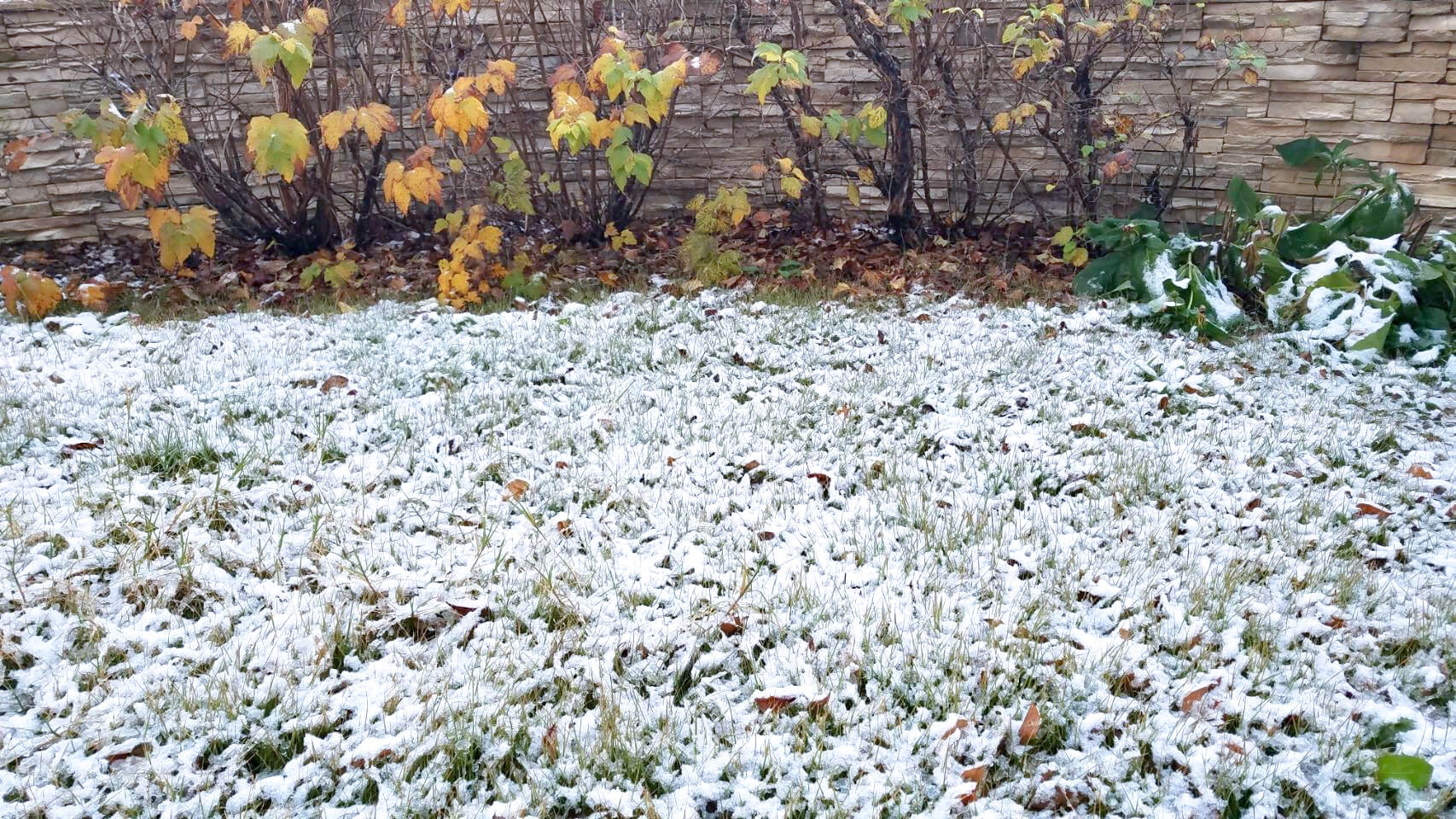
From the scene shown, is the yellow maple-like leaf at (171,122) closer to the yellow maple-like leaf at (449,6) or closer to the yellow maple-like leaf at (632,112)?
the yellow maple-like leaf at (449,6)

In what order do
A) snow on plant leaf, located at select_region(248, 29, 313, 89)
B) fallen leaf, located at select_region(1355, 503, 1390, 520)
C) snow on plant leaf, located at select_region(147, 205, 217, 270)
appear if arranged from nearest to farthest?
fallen leaf, located at select_region(1355, 503, 1390, 520)
snow on plant leaf, located at select_region(248, 29, 313, 89)
snow on plant leaf, located at select_region(147, 205, 217, 270)

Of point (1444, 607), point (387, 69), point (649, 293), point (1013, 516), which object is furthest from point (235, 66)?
point (1444, 607)

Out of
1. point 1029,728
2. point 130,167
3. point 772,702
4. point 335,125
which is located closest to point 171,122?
point 130,167

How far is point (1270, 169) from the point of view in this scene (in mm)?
5562

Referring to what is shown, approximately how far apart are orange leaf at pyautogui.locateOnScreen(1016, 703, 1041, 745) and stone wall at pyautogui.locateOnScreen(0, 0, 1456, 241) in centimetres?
446

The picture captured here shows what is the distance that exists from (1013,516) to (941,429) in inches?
26.9

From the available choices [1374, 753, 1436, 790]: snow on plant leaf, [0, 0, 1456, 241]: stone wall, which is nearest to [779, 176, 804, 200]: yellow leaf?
[0, 0, 1456, 241]: stone wall

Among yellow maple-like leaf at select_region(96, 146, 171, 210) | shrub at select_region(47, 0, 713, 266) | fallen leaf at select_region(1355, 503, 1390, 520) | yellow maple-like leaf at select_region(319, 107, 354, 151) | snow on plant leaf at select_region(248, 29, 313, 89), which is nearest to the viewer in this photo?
fallen leaf at select_region(1355, 503, 1390, 520)

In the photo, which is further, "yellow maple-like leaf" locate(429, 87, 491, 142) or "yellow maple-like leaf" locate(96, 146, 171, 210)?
"yellow maple-like leaf" locate(429, 87, 491, 142)

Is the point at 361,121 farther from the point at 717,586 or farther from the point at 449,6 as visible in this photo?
the point at 717,586

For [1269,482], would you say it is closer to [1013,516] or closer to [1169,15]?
[1013,516]

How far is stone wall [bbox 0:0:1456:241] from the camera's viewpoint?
5113 millimetres

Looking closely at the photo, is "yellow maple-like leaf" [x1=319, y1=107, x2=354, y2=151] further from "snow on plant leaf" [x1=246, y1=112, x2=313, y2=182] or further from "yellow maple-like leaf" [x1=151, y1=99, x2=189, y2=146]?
"yellow maple-like leaf" [x1=151, y1=99, x2=189, y2=146]

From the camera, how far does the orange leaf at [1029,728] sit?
206cm
